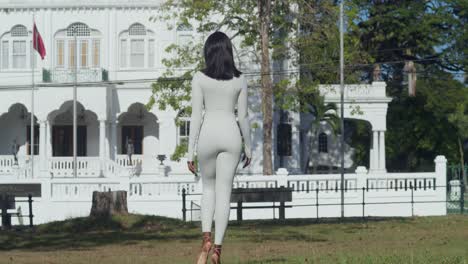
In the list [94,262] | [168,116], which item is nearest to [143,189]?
[168,116]

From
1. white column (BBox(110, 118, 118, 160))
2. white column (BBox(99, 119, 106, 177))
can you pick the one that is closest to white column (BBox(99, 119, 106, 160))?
white column (BBox(99, 119, 106, 177))

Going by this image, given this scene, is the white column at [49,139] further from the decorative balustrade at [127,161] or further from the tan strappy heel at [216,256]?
the tan strappy heel at [216,256]

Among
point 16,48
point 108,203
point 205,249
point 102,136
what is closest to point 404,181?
point 108,203

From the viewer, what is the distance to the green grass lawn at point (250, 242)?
13664mm

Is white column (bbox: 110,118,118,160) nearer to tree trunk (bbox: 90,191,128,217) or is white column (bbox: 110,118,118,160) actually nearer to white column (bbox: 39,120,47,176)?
white column (bbox: 39,120,47,176)

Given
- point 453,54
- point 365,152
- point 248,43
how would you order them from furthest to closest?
point 365,152 → point 453,54 → point 248,43

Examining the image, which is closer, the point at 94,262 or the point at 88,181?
A: the point at 94,262

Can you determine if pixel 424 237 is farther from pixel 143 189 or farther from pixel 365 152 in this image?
pixel 365 152

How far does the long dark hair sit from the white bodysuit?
61 millimetres

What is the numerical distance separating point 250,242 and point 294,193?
14693mm

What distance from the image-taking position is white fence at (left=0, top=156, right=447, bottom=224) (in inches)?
1256

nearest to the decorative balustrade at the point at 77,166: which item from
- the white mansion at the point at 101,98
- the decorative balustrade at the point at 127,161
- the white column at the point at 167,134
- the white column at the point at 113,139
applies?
the white mansion at the point at 101,98

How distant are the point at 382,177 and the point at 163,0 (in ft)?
54.1

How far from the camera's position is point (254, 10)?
127ft
